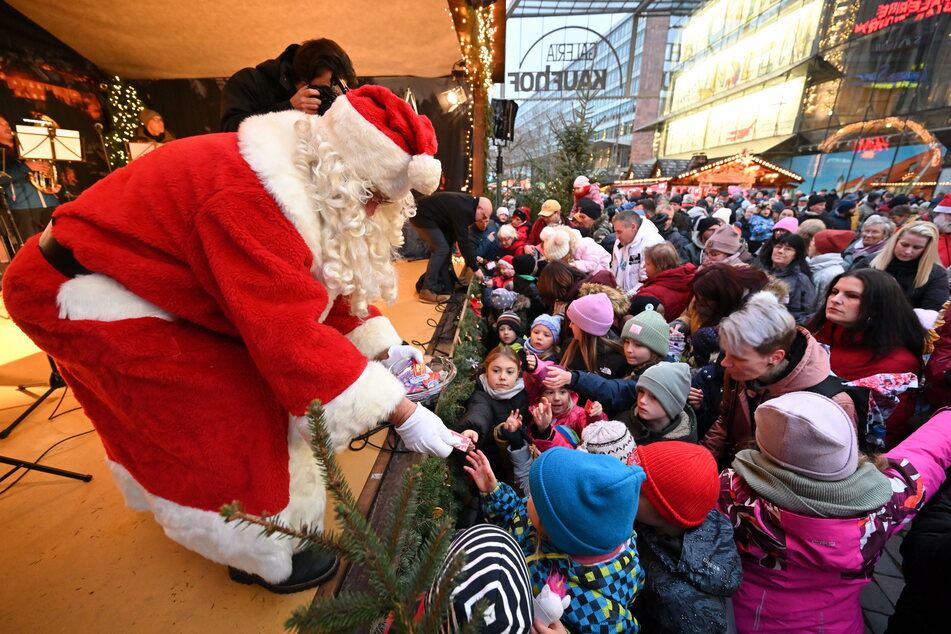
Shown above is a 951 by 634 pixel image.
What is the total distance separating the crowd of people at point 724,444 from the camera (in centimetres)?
126

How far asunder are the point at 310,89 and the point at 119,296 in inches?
52.1

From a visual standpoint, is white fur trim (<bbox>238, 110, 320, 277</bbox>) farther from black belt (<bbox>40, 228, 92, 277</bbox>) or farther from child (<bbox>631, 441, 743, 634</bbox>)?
child (<bbox>631, 441, 743, 634</bbox>)

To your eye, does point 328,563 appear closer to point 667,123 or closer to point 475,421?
point 475,421

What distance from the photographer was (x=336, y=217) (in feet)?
3.93

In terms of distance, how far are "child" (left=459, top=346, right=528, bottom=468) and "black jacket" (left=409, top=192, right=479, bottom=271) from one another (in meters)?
2.72

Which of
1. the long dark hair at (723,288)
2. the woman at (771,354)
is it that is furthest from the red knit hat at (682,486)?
the long dark hair at (723,288)

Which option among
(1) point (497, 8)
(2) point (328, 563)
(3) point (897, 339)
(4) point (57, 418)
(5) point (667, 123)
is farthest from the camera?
(5) point (667, 123)

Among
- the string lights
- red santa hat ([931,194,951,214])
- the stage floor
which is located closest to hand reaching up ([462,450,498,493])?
the stage floor

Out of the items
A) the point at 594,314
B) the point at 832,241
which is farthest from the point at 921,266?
the point at 594,314

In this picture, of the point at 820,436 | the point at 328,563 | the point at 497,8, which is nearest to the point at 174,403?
the point at 328,563

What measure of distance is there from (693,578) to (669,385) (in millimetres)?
839

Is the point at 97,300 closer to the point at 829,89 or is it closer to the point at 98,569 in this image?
the point at 98,569

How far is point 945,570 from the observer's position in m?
1.21

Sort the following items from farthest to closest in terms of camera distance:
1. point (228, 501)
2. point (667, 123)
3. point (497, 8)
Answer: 1. point (667, 123)
2. point (497, 8)
3. point (228, 501)
